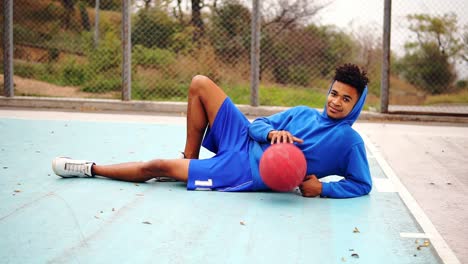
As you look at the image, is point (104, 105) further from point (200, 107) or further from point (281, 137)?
point (281, 137)

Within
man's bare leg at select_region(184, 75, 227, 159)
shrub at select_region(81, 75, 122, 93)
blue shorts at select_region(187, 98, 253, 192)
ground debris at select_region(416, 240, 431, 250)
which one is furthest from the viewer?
shrub at select_region(81, 75, 122, 93)

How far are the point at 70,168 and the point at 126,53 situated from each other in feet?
17.7

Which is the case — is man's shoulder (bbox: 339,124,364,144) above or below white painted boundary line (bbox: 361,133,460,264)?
above

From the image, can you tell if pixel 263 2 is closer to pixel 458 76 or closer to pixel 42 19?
pixel 458 76

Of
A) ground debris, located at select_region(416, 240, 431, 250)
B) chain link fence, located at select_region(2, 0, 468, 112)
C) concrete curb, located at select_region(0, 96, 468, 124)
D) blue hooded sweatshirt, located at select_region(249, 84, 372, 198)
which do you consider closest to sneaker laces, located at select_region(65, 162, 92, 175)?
blue hooded sweatshirt, located at select_region(249, 84, 372, 198)

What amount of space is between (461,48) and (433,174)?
4383 mm

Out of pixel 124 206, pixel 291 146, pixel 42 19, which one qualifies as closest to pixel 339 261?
pixel 291 146

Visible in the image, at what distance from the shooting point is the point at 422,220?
173 inches

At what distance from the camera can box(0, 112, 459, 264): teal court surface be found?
11.7 ft

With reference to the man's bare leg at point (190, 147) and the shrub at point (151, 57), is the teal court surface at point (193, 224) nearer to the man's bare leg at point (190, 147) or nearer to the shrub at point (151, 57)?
the man's bare leg at point (190, 147)

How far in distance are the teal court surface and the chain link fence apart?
14.8ft

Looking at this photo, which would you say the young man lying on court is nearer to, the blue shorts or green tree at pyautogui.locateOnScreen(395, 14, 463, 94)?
the blue shorts

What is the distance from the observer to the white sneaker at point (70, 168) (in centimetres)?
525

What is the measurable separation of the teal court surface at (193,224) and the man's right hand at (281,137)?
17.7 inches
